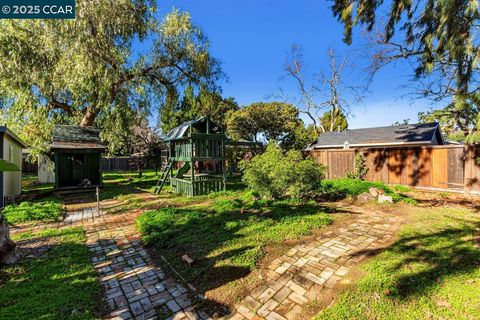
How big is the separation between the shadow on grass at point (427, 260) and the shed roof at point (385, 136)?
15.3 metres

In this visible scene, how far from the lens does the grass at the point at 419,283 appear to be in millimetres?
2529

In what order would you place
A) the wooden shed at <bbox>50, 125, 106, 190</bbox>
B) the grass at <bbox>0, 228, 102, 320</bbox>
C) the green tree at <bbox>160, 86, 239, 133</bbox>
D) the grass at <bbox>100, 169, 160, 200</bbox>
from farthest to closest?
1. the green tree at <bbox>160, 86, 239, 133</bbox>
2. the wooden shed at <bbox>50, 125, 106, 190</bbox>
3. the grass at <bbox>100, 169, 160, 200</bbox>
4. the grass at <bbox>0, 228, 102, 320</bbox>

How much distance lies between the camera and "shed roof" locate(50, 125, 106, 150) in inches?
431

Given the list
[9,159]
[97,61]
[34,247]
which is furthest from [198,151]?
[9,159]

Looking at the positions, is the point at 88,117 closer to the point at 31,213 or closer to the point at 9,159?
the point at 9,159

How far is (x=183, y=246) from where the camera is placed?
4.44m

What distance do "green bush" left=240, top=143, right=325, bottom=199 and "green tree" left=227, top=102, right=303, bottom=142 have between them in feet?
55.8

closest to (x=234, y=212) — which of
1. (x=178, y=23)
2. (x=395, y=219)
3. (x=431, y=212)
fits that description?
(x=395, y=219)

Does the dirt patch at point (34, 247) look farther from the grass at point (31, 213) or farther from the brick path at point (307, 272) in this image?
the brick path at point (307, 272)

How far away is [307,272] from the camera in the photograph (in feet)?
10.9

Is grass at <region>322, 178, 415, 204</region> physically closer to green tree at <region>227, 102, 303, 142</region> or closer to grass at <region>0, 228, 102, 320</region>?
grass at <region>0, 228, 102, 320</region>

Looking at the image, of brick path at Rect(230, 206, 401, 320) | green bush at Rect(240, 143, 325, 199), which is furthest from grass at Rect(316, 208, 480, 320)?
green bush at Rect(240, 143, 325, 199)

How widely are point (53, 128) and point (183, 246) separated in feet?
37.4

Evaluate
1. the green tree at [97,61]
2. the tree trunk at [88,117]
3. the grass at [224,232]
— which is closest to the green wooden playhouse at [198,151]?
the grass at [224,232]
